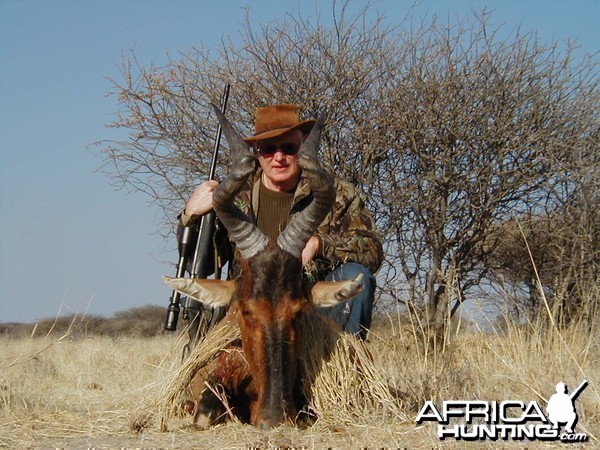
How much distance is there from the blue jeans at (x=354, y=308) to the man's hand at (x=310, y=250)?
1.14 ft

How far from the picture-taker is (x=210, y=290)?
584 cm

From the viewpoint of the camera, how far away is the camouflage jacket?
6668 millimetres

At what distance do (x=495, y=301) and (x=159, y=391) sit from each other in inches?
258

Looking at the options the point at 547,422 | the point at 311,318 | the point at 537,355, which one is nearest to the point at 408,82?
the point at 537,355

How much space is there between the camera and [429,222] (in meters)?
12.4

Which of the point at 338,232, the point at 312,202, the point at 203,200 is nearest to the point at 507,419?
the point at 312,202

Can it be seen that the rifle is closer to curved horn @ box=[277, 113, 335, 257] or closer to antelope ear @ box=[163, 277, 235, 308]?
antelope ear @ box=[163, 277, 235, 308]

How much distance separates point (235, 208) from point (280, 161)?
5.57ft

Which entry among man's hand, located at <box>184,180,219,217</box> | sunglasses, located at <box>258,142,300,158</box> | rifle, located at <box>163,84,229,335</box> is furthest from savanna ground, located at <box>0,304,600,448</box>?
sunglasses, located at <box>258,142,300,158</box>

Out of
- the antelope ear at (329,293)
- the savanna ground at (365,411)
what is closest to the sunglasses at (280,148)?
the savanna ground at (365,411)

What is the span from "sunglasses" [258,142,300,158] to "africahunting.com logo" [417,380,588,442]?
258cm

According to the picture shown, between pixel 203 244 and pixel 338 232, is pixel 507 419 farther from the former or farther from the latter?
pixel 203 244

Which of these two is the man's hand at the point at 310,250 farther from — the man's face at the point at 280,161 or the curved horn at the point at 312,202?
the man's face at the point at 280,161

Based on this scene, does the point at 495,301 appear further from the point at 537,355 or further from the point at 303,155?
the point at 303,155
